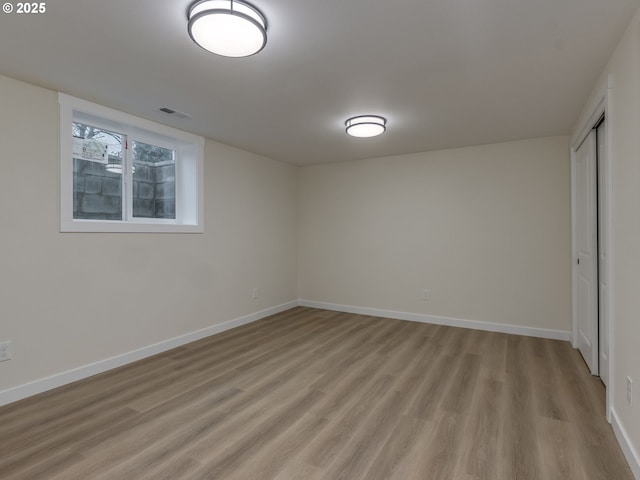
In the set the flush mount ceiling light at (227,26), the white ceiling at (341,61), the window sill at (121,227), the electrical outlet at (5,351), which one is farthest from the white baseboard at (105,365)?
the flush mount ceiling light at (227,26)

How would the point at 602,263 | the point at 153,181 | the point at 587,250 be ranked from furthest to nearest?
1. the point at 153,181
2. the point at 587,250
3. the point at 602,263

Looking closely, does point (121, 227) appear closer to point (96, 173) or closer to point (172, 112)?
point (96, 173)

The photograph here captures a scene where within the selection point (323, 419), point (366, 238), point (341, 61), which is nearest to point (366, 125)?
→ point (341, 61)

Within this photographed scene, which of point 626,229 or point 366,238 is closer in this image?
point 626,229

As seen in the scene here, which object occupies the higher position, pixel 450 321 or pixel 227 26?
pixel 227 26

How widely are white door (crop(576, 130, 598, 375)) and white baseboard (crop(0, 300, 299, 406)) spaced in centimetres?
380

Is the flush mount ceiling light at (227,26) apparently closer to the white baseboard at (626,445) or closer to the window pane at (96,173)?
the window pane at (96,173)

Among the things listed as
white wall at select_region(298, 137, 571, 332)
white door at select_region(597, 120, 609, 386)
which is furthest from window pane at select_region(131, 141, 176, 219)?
white door at select_region(597, 120, 609, 386)

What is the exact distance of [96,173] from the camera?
3178 millimetres

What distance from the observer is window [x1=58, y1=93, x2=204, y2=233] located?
2852 mm

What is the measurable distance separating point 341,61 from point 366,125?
1095 mm

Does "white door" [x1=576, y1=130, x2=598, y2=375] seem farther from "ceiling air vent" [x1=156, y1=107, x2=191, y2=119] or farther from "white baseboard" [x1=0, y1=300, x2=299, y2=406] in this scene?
"white baseboard" [x1=0, y1=300, x2=299, y2=406]

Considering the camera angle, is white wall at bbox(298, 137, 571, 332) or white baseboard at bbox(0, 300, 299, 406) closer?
white baseboard at bbox(0, 300, 299, 406)

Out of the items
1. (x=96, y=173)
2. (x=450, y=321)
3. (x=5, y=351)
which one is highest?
(x=96, y=173)
